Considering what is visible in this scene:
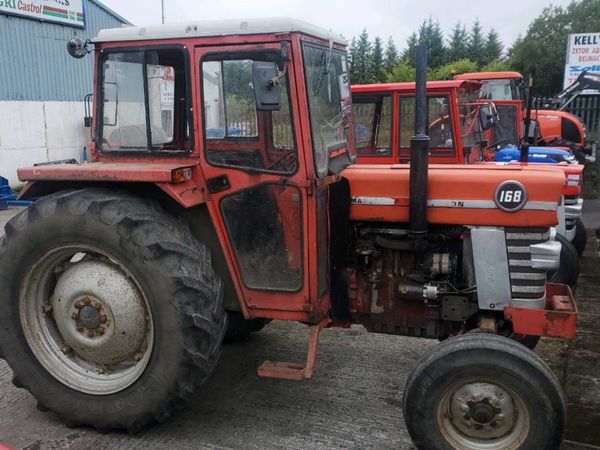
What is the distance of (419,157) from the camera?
3066 millimetres

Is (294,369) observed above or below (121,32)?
below

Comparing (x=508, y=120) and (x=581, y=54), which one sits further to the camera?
(x=581, y=54)

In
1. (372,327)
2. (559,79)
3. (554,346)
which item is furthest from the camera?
(559,79)

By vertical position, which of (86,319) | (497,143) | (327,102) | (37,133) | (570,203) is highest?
(327,102)

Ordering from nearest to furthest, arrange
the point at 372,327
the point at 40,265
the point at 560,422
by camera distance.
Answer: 1. the point at 560,422
2. the point at 40,265
3. the point at 372,327

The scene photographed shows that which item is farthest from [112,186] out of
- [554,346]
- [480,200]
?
[554,346]

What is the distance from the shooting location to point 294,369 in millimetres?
3414

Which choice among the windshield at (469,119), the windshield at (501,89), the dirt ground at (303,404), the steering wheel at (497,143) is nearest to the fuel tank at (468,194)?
the dirt ground at (303,404)

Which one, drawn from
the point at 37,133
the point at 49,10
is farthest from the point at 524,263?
the point at 49,10

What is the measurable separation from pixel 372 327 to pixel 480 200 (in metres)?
1.08

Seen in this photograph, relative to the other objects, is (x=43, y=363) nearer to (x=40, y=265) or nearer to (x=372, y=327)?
(x=40, y=265)

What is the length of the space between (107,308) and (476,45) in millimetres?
47630

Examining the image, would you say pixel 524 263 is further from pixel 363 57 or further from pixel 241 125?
pixel 363 57

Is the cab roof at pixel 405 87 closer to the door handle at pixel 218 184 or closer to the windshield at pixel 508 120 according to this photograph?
the door handle at pixel 218 184
